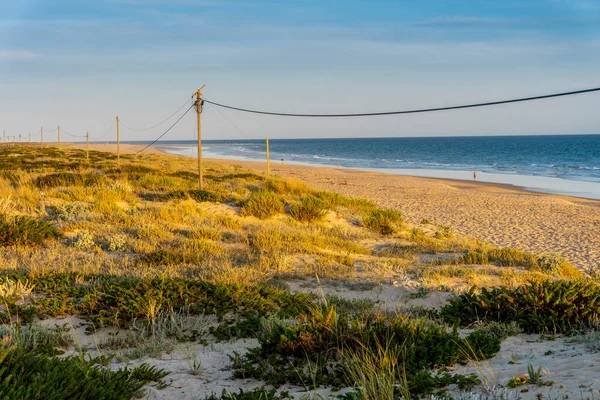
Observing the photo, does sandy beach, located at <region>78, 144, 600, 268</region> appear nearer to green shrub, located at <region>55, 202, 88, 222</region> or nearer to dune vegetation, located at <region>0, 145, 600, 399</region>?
dune vegetation, located at <region>0, 145, 600, 399</region>

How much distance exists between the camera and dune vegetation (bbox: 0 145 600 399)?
3771mm

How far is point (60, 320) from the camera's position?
551 centimetres

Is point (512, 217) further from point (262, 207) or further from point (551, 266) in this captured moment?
point (262, 207)

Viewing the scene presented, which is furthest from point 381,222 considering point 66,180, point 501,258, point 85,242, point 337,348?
point 66,180

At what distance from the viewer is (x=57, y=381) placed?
3207mm

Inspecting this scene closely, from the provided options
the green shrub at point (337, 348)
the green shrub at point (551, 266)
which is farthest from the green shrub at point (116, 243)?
the green shrub at point (551, 266)

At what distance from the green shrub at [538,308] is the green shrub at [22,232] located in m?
7.24

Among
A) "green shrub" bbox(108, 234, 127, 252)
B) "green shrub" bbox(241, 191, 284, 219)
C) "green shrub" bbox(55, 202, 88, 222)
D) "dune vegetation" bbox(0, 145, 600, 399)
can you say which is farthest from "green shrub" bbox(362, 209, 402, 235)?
"green shrub" bbox(55, 202, 88, 222)

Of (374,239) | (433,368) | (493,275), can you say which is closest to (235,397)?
(433,368)

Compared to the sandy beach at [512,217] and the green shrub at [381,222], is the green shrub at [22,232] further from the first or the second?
the sandy beach at [512,217]

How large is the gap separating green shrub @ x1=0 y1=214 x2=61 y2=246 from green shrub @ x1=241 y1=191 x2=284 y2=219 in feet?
16.1

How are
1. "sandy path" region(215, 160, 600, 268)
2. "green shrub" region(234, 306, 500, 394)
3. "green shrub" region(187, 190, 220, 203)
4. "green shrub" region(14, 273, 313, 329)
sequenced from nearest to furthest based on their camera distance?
"green shrub" region(234, 306, 500, 394), "green shrub" region(14, 273, 313, 329), "sandy path" region(215, 160, 600, 268), "green shrub" region(187, 190, 220, 203)

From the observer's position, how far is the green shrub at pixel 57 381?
118 inches

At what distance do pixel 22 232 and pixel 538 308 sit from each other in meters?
8.38
